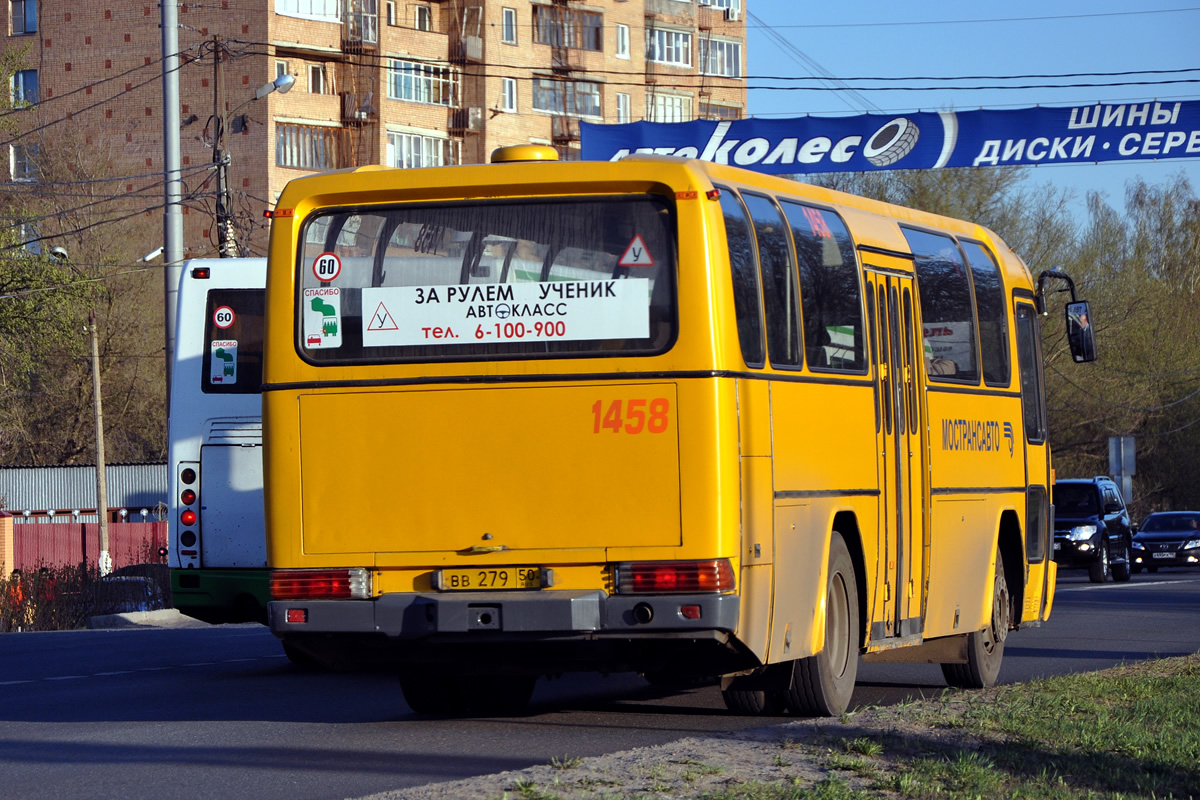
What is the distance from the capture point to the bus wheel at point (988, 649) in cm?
1345

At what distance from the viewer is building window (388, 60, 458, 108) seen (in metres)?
70.1

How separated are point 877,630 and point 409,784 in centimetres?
394

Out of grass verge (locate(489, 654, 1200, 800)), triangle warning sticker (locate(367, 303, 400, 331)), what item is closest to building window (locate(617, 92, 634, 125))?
grass verge (locate(489, 654, 1200, 800))

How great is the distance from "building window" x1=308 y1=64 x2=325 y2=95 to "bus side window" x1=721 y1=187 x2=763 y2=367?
58.8 meters

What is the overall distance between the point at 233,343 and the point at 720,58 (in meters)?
69.5

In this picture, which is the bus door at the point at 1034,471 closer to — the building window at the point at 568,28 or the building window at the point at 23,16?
the building window at the point at 23,16

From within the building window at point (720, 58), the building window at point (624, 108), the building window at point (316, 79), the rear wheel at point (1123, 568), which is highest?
the building window at point (720, 58)

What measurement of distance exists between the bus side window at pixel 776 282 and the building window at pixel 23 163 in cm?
5232

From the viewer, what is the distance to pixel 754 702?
37.0ft

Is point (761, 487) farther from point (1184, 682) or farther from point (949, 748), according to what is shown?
point (1184, 682)

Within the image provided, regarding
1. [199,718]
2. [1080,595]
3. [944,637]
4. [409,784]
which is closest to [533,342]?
[409,784]

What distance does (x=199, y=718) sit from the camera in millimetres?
11844

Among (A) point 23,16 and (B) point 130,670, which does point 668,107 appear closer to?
(A) point 23,16

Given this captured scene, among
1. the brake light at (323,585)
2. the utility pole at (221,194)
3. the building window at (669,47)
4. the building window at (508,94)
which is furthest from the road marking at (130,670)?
the building window at (669,47)
